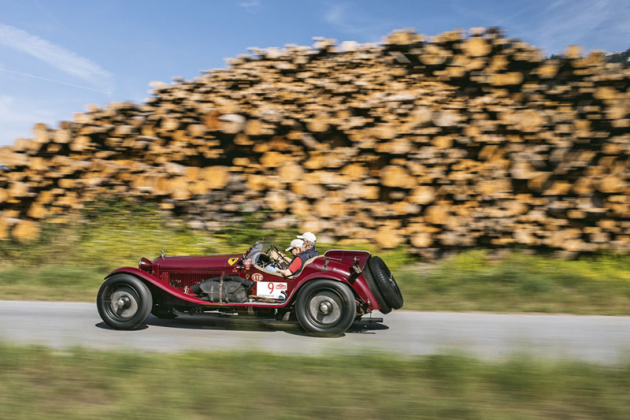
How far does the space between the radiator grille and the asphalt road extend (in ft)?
1.70

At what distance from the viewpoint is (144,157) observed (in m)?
11.8

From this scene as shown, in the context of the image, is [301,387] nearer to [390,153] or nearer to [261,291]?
[261,291]

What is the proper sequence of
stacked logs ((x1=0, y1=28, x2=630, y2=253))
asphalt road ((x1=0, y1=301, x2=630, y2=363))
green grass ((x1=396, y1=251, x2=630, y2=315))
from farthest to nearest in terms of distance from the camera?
stacked logs ((x1=0, y1=28, x2=630, y2=253)), green grass ((x1=396, y1=251, x2=630, y2=315)), asphalt road ((x1=0, y1=301, x2=630, y2=363))

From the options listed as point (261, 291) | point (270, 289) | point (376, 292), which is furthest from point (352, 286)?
point (261, 291)

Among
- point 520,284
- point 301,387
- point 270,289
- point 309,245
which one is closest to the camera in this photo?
point 301,387

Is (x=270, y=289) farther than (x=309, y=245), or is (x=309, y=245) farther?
(x=309, y=245)

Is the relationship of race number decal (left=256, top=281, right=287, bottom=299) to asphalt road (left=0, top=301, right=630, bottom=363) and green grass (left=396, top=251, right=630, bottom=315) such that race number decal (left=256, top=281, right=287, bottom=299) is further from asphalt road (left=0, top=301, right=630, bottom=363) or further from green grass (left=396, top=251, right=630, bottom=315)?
green grass (left=396, top=251, right=630, bottom=315)

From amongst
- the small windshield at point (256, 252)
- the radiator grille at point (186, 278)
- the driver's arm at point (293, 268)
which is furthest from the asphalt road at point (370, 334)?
the small windshield at point (256, 252)

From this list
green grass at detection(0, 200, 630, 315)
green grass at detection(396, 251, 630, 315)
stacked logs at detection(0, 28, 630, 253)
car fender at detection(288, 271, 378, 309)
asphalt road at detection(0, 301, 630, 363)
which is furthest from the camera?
stacked logs at detection(0, 28, 630, 253)

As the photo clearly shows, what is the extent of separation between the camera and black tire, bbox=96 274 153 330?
6312 mm

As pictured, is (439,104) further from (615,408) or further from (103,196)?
(615,408)

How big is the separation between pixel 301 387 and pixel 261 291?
8.07 ft

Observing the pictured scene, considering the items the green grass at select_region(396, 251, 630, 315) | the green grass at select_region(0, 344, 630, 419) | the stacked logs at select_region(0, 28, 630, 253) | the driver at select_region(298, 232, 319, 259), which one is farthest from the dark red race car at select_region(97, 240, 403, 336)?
the stacked logs at select_region(0, 28, 630, 253)

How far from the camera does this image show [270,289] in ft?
20.8
